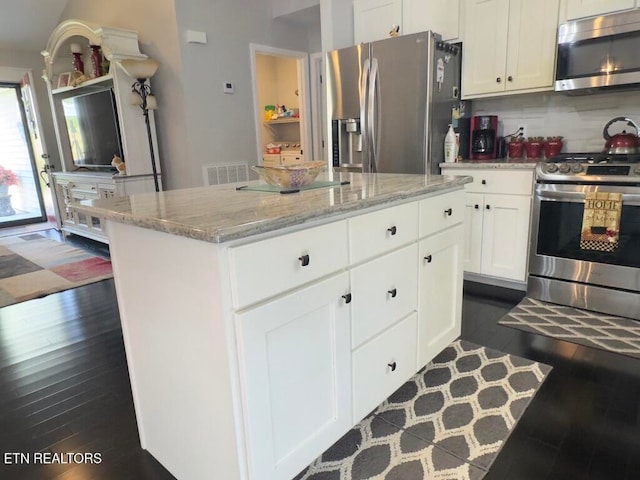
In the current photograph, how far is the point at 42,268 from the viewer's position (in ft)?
13.3

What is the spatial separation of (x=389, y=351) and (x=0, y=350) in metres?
2.25

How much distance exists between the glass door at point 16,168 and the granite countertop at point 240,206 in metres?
5.98

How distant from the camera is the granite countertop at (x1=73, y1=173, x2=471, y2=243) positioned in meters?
1.07

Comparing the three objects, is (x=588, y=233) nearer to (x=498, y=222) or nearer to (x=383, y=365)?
(x=498, y=222)

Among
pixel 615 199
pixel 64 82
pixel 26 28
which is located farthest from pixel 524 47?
pixel 26 28

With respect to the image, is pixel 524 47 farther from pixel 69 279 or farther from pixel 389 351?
pixel 69 279

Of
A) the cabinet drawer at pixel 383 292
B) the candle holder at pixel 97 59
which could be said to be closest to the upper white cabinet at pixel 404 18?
the cabinet drawer at pixel 383 292

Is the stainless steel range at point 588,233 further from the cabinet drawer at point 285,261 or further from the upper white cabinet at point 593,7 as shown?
the cabinet drawer at point 285,261

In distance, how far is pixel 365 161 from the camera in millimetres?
3467

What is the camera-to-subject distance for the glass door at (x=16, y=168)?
6219 millimetres

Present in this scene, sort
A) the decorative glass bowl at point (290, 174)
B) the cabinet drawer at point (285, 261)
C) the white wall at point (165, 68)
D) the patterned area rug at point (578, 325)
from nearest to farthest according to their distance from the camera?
the cabinet drawer at point (285, 261), the decorative glass bowl at point (290, 174), the patterned area rug at point (578, 325), the white wall at point (165, 68)

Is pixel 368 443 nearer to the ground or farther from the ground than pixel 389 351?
nearer to the ground

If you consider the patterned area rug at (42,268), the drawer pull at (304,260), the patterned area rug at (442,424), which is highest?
the drawer pull at (304,260)

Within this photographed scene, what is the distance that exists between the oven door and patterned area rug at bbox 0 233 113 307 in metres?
3.45
